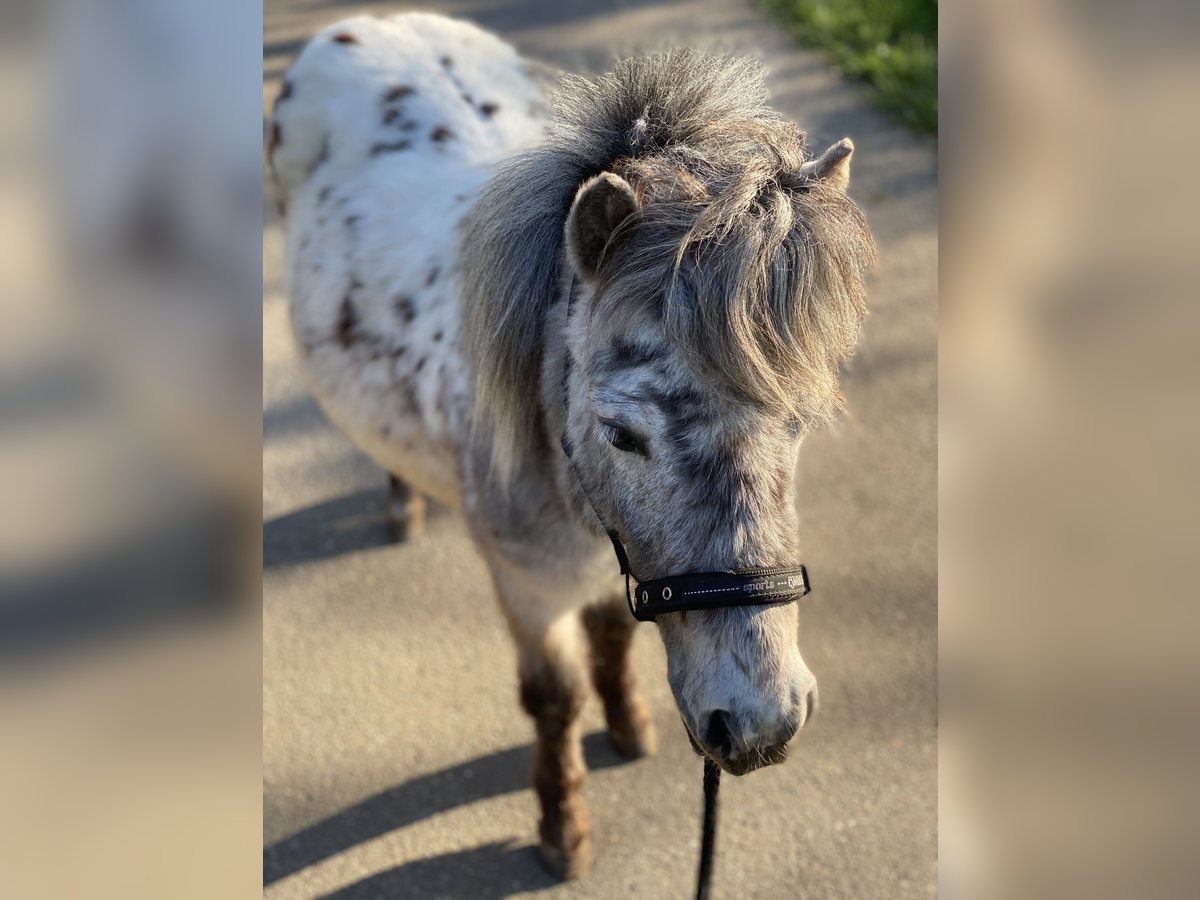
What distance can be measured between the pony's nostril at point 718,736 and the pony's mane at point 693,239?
1.72ft

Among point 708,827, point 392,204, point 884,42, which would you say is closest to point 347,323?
point 392,204

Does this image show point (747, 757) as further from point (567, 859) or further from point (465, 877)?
point (465, 877)

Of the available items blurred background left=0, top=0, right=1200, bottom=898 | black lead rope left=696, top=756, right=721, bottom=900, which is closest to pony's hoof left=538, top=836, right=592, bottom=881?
black lead rope left=696, top=756, right=721, bottom=900

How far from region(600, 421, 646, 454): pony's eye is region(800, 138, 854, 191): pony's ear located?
0.56 metres

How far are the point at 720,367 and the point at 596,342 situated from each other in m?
0.25

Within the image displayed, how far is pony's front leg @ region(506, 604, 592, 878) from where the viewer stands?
2428mm

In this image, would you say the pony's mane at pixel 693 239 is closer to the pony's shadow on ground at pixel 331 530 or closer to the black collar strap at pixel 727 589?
the black collar strap at pixel 727 589

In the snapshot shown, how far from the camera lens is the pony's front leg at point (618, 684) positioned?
273 centimetres

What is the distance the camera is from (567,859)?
2594mm
